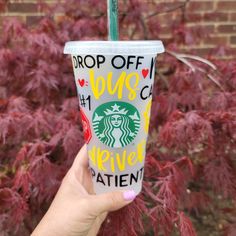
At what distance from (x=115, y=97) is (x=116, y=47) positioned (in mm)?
117

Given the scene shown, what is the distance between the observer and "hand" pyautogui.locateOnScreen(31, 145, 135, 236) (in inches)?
40.9

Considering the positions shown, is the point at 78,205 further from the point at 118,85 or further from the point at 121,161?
the point at 118,85

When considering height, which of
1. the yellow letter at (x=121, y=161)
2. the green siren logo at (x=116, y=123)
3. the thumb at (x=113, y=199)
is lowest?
the thumb at (x=113, y=199)

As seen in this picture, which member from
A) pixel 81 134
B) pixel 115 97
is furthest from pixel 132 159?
pixel 81 134

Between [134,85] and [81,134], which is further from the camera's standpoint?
[81,134]

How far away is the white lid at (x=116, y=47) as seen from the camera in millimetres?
912

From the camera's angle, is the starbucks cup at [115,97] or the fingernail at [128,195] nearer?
the starbucks cup at [115,97]

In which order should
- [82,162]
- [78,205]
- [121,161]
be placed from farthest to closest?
1. [82,162]
2. [78,205]
3. [121,161]

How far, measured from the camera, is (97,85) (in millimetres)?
951

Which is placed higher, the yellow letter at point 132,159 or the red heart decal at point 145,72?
the red heart decal at point 145,72

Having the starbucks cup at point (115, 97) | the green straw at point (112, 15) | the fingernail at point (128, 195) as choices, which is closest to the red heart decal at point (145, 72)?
the starbucks cup at point (115, 97)

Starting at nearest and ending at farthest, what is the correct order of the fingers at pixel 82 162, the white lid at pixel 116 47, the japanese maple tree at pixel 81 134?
the white lid at pixel 116 47
the fingers at pixel 82 162
the japanese maple tree at pixel 81 134

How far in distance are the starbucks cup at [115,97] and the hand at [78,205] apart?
0.06m

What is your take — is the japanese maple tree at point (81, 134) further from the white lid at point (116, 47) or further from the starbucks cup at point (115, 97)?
the white lid at point (116, 47)
